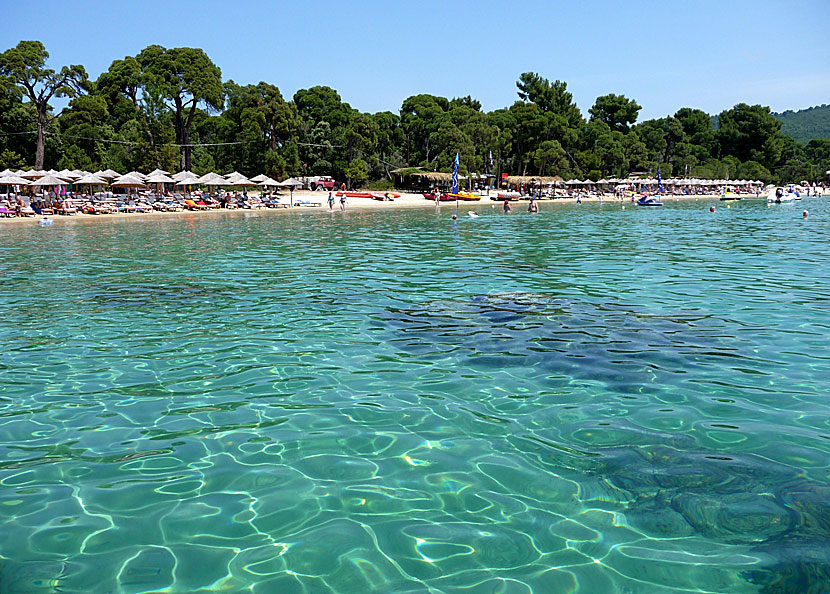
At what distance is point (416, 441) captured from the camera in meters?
5.11

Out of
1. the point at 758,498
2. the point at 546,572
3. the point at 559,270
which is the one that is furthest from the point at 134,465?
the point at 559,270

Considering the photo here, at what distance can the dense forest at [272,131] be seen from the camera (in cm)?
5253

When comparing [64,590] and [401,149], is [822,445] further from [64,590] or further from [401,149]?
[401,149]

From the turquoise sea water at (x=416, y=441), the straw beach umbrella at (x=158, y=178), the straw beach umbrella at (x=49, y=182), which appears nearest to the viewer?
the turquoise sea water at (x=416, y=441)

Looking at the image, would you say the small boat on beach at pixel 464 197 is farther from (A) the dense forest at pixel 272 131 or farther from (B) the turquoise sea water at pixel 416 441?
(B) the turquoise sea water at pixel 416 441

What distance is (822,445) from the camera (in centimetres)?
494

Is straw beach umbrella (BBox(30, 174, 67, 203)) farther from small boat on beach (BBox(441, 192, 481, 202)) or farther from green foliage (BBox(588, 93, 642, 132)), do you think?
green foliage (BBox(588, 93, 642, 132))

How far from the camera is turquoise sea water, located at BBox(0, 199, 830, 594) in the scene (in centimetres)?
348

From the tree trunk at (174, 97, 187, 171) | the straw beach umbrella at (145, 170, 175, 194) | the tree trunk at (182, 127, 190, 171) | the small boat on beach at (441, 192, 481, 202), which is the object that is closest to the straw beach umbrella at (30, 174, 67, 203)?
the straw beach umbrella at (145, 170, 175, 194)

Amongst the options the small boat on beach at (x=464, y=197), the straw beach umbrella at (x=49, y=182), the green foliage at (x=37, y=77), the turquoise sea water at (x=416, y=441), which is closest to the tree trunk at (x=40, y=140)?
the green foliage at (x=37, y=77)

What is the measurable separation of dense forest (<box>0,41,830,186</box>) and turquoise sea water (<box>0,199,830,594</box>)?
48303 millimetres

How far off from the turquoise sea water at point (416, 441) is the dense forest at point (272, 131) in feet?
158

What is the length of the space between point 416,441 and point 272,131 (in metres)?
57.6

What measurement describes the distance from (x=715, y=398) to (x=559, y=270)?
938cm
